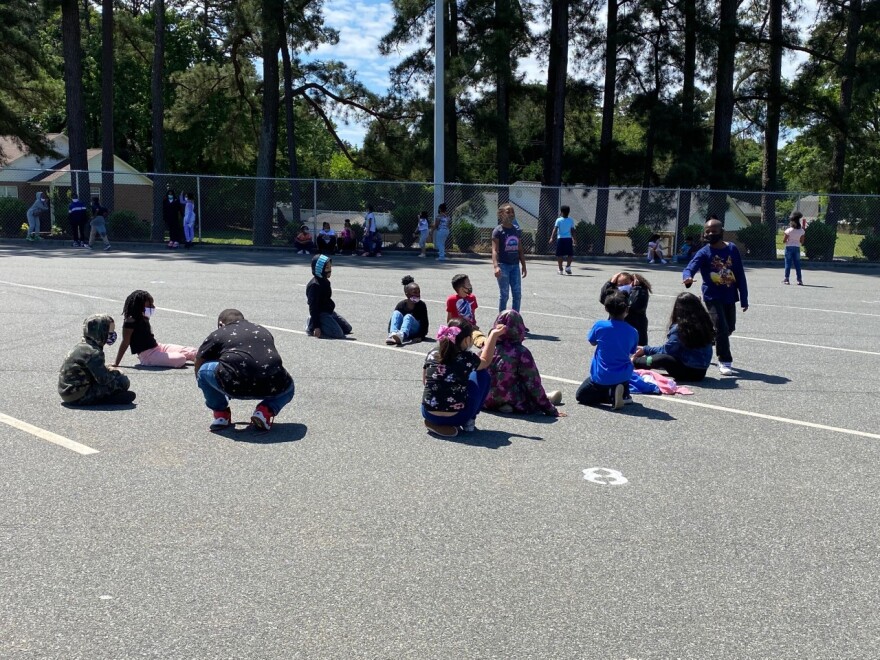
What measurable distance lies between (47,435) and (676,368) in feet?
20.3

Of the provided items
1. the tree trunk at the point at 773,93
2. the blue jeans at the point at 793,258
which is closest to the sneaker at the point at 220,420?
the blue jeans at the point at 793,258

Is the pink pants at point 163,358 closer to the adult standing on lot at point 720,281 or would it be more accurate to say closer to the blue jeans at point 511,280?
the blue jeans at point 511,280

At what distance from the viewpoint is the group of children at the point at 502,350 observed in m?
7.28

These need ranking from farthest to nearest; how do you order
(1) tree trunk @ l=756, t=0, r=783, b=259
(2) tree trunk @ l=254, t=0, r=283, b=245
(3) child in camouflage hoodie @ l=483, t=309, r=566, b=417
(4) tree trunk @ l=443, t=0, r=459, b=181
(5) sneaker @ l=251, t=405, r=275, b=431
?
(1) tree trunk @ l=756, t=0, r=783, b=259 < (4) tree trunk @ l=443, t=0, r=459, b=181 < (2) tree trunk @ l=254, t=0, r=283, b=245 < (3) child in camouflage hoodie @ l=483, t=309, r=566, b=417 < (5) sneaker @ l=251, t=405, r=275, b=431

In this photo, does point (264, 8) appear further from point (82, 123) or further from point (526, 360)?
point (526, 360)

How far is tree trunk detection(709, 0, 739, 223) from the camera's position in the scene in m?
29.6

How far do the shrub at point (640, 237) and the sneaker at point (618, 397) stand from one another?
72.6 feet

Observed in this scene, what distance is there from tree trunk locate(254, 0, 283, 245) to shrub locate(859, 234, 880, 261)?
18627 millimetres

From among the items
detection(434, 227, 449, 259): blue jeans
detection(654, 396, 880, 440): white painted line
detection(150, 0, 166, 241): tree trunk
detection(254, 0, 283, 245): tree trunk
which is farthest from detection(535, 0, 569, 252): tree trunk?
detection(654, 396, 880, 440): white painted line

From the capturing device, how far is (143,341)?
9.79m

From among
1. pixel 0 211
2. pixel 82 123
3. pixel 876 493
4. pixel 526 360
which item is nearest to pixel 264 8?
pixel 82 123

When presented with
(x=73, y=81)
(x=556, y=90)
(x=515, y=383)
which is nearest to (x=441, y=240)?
(x=556, y=90)

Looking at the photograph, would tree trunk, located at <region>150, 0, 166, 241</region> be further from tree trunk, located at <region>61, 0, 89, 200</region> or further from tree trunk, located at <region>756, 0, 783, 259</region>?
tree trunk, located at <region>756, 0, 783, 259</region>

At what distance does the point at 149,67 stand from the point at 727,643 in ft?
187
